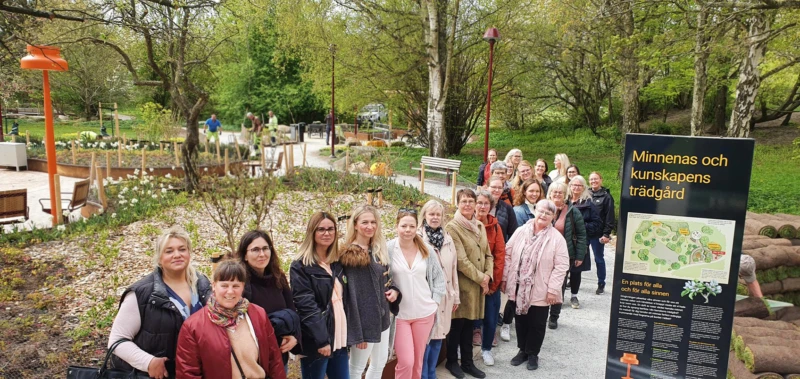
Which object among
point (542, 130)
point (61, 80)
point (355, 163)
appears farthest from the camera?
point (61, 80)

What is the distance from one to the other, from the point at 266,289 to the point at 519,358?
289cm

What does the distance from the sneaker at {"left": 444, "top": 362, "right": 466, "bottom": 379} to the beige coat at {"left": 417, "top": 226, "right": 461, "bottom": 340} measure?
1.83ft

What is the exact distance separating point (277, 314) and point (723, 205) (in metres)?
2.91

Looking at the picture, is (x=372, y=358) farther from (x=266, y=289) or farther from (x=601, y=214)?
(x=601, y=214)

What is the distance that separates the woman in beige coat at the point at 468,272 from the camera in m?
4.88

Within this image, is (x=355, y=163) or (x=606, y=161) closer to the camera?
(x=355, y=163)

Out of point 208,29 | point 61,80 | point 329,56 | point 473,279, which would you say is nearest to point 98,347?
point 473,279

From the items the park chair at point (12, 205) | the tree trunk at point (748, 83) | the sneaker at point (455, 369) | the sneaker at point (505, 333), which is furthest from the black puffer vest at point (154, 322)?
the tree trunk at point (748, 83)

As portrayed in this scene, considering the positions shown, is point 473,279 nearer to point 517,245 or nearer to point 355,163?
point 517,245

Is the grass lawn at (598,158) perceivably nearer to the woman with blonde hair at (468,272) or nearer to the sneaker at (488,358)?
the sneaker at (488,358)

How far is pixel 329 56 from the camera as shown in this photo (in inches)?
858

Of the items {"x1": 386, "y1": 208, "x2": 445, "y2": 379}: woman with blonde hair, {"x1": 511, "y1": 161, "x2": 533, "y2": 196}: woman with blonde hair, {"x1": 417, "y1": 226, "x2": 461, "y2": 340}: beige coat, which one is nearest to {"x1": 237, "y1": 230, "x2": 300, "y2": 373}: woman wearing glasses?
{"x1": 386, "y1": 208, "x2": 445, "y2": 379}: woman with blonde hair

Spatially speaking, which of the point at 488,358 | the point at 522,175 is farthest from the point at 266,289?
the point at 522,175

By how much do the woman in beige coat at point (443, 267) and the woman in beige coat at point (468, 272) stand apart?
0.62 feet
